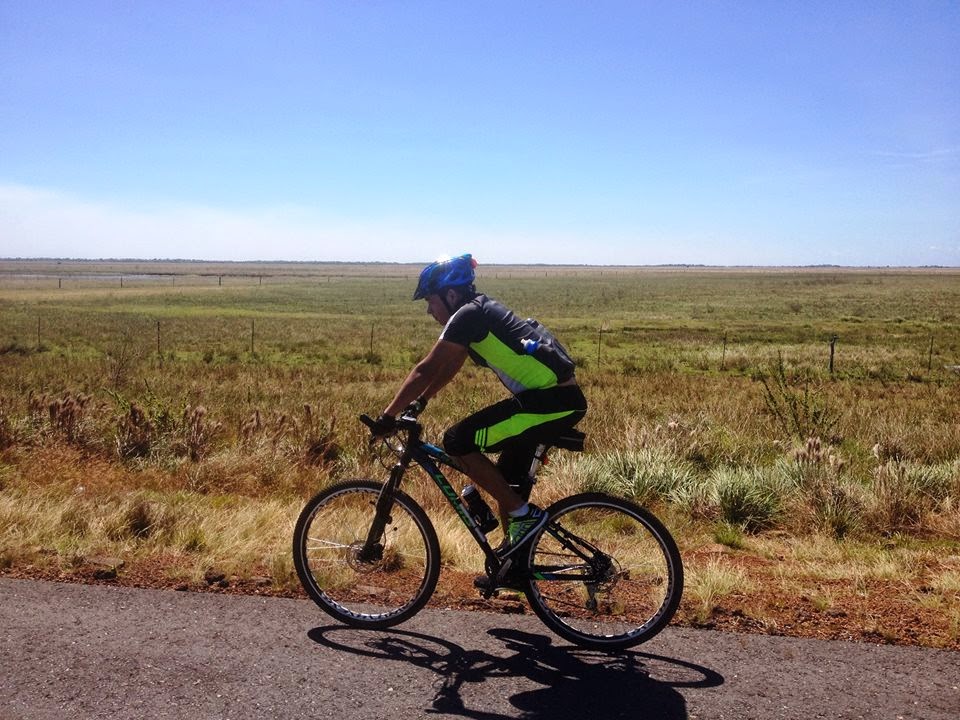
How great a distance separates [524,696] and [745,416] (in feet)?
35.5

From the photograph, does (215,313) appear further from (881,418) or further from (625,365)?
(881,418)

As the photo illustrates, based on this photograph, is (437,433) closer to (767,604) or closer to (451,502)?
(451,502)

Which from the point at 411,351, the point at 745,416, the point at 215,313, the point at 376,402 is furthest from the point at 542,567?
the point at 215,313

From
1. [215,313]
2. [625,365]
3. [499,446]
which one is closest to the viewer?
Result: [499,446]

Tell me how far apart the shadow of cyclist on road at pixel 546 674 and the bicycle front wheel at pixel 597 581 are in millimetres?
137

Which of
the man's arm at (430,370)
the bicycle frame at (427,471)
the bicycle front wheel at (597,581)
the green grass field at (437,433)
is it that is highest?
the man's arm at (430,370)

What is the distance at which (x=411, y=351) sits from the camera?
30953mm

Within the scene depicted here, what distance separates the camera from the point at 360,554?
4.36 m

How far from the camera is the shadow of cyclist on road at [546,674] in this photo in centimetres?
318

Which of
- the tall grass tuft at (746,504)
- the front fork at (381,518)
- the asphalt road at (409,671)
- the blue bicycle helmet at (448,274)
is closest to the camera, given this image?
the asphalt road at (409,671)

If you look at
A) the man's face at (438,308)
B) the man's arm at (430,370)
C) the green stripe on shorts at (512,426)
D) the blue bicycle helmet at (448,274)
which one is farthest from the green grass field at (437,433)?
the blue bicycle helmet at (448,274)

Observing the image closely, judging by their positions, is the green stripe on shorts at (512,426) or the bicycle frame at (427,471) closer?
the green stripe on shorts at (512,426)

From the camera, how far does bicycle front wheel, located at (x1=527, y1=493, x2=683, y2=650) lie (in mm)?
3836

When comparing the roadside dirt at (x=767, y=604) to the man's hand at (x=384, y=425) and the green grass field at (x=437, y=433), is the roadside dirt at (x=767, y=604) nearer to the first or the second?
the green grass field at (x=437, y=433)
